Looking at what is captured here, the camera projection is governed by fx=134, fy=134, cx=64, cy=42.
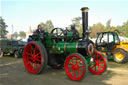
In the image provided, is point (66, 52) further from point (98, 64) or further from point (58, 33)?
point (98, 64)

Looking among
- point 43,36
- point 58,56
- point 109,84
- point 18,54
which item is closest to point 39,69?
point 58,56

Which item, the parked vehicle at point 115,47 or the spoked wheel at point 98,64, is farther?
the parked vehicle at point 115,47

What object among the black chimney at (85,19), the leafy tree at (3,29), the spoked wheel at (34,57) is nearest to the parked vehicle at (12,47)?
the spoked wheel at (34,57)

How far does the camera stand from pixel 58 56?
5270 mm

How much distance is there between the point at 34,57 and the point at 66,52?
126cm

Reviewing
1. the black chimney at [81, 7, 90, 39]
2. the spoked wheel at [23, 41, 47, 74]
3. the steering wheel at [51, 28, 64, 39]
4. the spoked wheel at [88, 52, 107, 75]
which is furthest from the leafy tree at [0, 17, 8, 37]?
the black chimney at [81, 7, 90, 39]

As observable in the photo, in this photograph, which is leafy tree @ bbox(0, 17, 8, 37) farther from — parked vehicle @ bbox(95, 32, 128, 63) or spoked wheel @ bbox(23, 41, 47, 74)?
spoked wheel @ bbox(23, 41, 47, 74)

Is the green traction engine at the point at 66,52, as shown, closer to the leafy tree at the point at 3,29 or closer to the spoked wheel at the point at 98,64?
the spoked wheel at the point at 98,64

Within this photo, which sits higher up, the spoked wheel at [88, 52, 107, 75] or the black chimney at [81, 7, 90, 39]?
the black chimney at [81, 7, 90, 39]

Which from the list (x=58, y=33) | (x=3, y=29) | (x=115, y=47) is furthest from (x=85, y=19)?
(x=3, y=29)

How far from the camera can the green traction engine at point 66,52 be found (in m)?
4.21

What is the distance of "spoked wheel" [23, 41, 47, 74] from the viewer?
15.4 ft

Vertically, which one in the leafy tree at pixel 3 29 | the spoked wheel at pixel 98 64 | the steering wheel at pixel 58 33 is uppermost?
the leafy tree at pixel 3 29

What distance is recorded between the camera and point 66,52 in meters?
4.77
